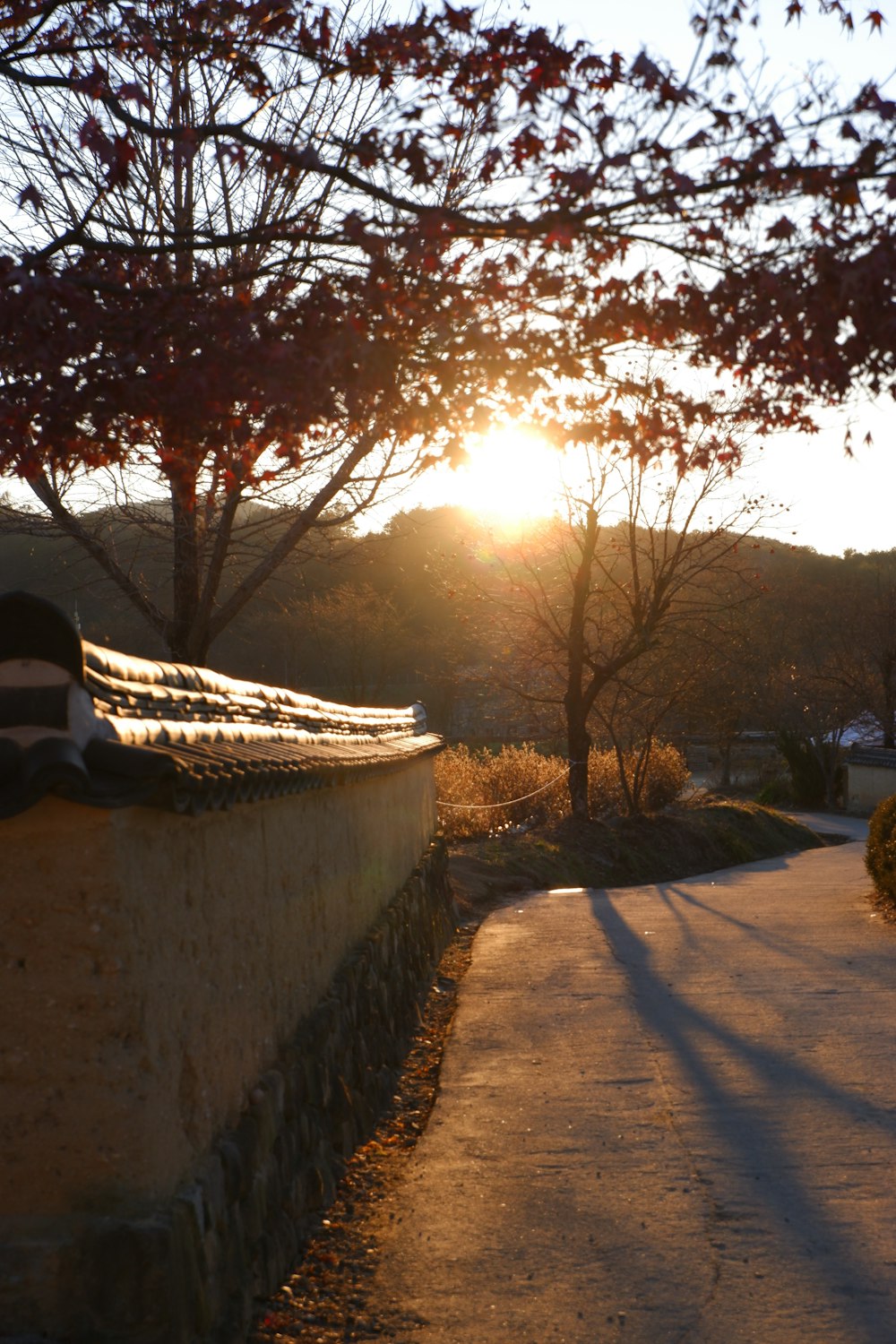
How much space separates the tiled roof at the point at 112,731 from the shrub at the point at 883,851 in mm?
8777

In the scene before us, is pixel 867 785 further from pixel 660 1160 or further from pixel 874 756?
pixel 660 1160

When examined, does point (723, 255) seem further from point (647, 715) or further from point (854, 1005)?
point (647, 715)

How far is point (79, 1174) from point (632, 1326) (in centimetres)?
181

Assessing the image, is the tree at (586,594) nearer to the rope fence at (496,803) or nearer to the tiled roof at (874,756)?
the rope fence at (496,803)

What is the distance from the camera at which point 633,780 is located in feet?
82.1

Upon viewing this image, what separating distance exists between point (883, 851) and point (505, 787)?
1024 cm

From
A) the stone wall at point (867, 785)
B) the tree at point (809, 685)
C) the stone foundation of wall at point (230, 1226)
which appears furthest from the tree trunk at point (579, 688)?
the tree at point (809, 685)

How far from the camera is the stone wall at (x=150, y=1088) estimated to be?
315 centimetres

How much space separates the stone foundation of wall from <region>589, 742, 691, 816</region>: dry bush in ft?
59.1

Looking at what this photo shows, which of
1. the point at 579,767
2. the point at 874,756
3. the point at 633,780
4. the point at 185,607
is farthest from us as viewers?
the point at 874,756

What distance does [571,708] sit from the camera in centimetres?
2192

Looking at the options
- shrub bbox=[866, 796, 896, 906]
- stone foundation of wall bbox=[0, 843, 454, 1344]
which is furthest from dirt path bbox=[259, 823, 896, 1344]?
shrub bbox=[866, 796, 896, 906]

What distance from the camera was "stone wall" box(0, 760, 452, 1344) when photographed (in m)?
3.15

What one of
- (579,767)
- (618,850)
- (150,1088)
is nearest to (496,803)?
(579,767)
